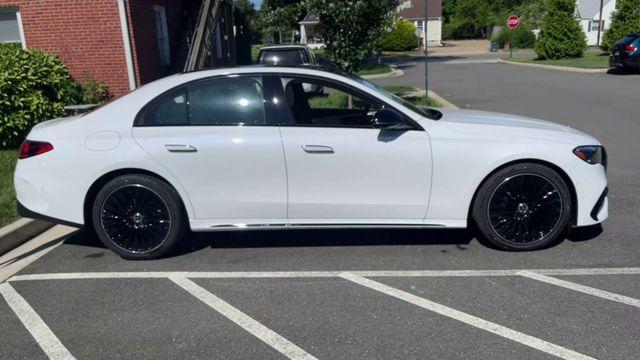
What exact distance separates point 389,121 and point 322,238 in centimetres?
138

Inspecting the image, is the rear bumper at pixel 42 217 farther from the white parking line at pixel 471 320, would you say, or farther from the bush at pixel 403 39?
the bush at pixel 403 39

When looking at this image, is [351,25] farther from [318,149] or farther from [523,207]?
[523,207]

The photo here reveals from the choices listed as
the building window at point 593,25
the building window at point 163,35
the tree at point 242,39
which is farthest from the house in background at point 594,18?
the building window at point 163,35

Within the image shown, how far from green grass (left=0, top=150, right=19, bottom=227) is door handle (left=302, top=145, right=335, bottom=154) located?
3.30 metres

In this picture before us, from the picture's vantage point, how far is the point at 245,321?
12.1 ft

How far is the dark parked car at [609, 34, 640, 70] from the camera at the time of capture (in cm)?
2011

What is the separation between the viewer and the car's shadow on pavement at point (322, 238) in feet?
16.7

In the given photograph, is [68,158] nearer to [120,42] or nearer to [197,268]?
[197,268]

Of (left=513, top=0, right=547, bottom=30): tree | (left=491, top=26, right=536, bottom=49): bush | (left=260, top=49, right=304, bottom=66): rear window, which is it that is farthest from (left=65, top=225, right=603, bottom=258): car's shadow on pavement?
(left=513, top=0, right=547, bottom=30): tree

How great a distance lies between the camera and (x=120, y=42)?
11.9m

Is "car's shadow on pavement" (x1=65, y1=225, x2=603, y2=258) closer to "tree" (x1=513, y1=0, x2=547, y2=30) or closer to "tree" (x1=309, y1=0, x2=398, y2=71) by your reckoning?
"tree" (x1=309, y1=0, x2=398, y2=71)

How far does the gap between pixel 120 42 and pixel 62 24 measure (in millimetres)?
1269

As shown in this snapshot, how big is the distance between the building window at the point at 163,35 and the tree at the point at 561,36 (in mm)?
22353

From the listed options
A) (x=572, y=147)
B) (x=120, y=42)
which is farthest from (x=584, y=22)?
(x=572, y=147)
